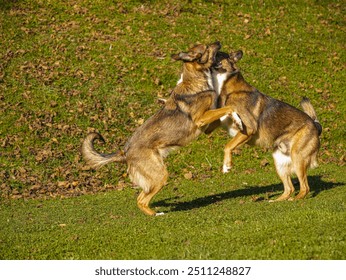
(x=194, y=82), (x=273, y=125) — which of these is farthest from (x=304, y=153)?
(x=194, y=82)

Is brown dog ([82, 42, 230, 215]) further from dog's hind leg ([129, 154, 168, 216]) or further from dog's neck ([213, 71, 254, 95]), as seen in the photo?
dog's neck ([213, 71, 254, 95])

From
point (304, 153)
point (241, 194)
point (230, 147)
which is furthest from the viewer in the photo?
point (241, 194)

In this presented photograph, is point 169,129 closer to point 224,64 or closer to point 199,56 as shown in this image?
point 199,56

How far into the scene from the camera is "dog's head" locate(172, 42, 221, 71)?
10930 mm

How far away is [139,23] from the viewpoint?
22547mm

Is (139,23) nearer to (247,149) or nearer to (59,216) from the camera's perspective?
(247,149)

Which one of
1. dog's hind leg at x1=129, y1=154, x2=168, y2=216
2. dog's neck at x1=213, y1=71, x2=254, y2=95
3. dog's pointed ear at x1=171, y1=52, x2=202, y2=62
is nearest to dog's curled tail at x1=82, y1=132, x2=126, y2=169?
dog's hind leg at x1=129, y1=154, x2=168, y2=216

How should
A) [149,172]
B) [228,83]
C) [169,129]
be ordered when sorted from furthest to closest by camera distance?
[228,83] < [169,129] < [149,172]

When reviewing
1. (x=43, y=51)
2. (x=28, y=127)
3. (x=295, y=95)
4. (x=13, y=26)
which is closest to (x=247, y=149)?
(x=295, y=95)

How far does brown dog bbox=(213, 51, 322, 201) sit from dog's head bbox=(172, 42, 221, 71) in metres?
0.32

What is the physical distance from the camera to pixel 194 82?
10.9 meters

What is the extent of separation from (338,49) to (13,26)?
12.4m

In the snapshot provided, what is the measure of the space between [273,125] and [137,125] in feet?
20.9

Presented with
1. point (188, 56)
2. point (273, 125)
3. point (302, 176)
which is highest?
point (188, 56)
